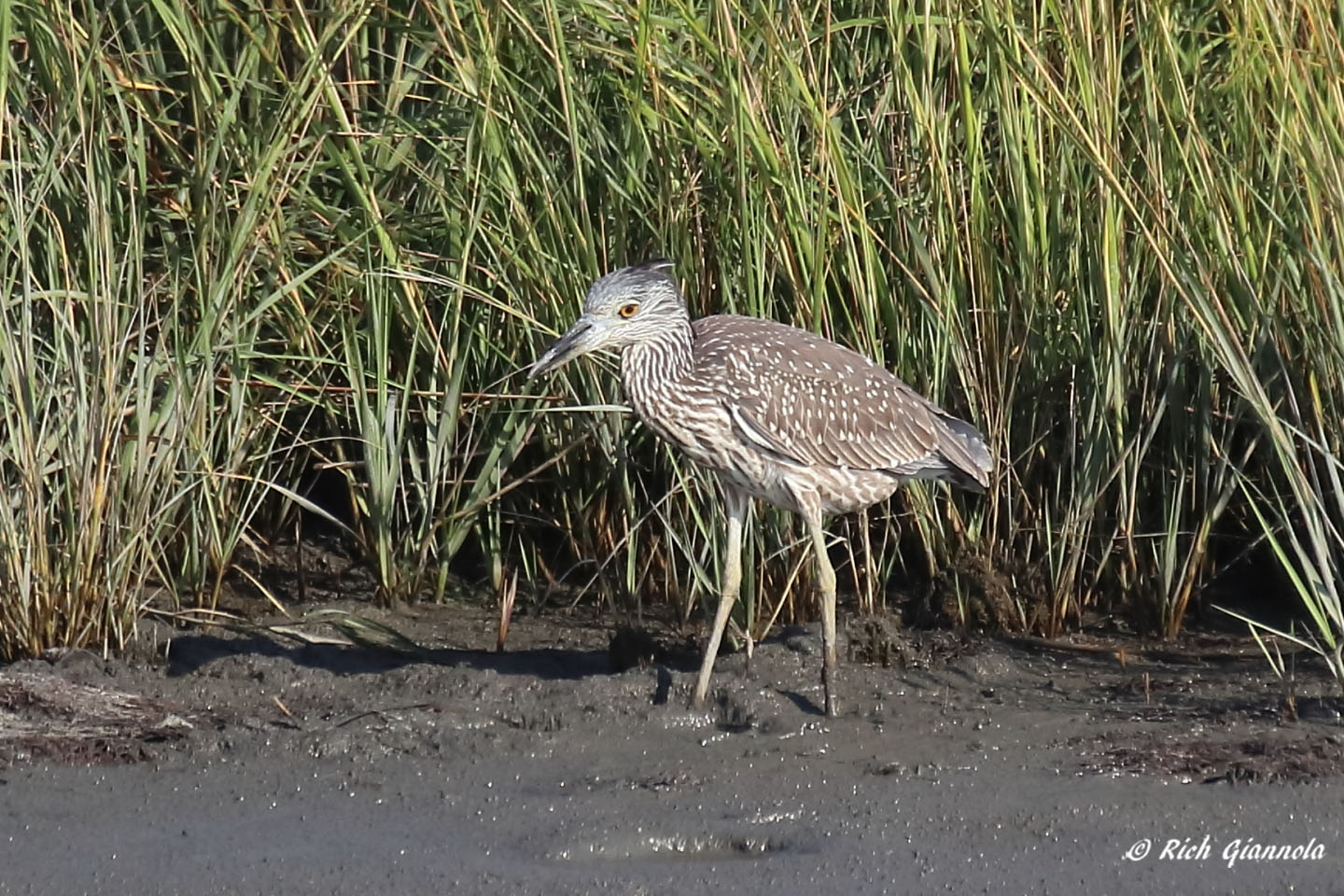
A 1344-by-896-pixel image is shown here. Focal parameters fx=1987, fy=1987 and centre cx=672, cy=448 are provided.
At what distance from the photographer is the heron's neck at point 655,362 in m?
5.56

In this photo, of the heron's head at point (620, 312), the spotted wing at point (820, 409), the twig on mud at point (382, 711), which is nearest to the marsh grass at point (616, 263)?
the spotted wing at point (820, 409)

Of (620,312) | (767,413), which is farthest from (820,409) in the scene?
(620,312)

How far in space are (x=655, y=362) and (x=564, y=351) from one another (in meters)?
0.31

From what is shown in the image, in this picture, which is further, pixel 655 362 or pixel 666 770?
pixel 655 362

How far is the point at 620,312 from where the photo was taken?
215 inches

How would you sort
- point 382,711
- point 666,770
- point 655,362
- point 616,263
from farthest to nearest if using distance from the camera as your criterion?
point 616,263 < point 655,362 < point 382,711 < point 666,770

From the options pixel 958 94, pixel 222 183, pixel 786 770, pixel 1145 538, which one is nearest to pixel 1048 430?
pixel 1145 538

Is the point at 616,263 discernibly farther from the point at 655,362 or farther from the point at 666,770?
the point at 666,770

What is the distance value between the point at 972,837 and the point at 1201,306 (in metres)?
1.40

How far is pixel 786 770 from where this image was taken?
502 centimetres

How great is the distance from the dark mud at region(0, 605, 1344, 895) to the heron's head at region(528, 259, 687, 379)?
34.7 inches

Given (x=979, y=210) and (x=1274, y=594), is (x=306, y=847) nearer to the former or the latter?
(x=979, y=210)

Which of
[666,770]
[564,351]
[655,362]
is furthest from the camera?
[655,362]

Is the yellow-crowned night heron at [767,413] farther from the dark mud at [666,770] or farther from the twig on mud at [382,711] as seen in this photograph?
the twig on mud at [382,711]
